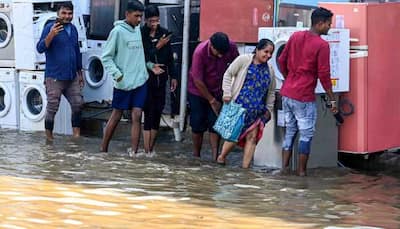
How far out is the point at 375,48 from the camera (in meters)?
8.89

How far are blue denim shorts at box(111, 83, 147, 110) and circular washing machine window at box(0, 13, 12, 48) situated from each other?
3.10m

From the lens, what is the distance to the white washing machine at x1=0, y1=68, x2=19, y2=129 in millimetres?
12070

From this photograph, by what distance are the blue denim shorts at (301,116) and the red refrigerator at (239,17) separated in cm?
173

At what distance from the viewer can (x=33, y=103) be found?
39.8ft

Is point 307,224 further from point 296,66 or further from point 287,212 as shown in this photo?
point 296,66

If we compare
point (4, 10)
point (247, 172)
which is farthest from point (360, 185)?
point (4, 10)

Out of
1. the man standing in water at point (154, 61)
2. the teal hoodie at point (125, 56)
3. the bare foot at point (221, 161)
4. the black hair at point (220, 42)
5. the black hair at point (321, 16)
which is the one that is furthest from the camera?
the man standing in water at point (154, 61)

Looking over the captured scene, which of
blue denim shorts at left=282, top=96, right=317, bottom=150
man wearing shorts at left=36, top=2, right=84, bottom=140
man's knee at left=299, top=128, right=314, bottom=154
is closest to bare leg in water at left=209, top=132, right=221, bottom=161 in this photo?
blue denim shorts at left=282, top=96, right=317, bottom=150

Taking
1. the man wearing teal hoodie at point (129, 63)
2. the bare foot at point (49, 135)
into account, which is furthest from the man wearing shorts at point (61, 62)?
the man wearing teal hoodie at point (129, 63)

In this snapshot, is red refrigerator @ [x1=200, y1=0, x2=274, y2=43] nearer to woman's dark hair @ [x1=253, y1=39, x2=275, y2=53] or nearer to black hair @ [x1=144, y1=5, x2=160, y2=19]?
black hair @ [x1=144, y1=5, x2=160, y2=19]

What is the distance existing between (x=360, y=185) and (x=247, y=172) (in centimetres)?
114

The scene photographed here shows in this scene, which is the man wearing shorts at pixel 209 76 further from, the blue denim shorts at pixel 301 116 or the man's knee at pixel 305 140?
the man's knee at pixel 305 140

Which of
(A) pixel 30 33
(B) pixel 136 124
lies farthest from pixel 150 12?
(A) pixel 30 33

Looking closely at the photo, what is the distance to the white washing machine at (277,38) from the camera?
8797 millimetres
